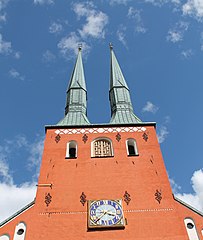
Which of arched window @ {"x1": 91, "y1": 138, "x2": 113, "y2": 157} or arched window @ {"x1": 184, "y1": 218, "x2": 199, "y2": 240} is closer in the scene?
arched window @ {"x1": 184, "y1": 218, "x2": 199, "y2": 240}

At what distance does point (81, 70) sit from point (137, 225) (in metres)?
15.1

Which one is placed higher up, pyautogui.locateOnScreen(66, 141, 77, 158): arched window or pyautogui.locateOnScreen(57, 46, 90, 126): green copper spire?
pyautogui.locateOnScreen(57, 46, 90, 126): green copper spire

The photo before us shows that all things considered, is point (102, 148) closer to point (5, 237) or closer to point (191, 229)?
point (191, 229)

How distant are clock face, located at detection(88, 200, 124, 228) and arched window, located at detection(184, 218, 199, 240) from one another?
2737 mm

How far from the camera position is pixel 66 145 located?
17.7m

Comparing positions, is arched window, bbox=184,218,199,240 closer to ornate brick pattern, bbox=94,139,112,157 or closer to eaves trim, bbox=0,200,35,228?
ornate brick pattern, bbox=94,139,112,157

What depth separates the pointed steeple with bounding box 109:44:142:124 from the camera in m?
20.2

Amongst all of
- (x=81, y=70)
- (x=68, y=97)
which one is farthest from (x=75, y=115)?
(x=81, y=70)

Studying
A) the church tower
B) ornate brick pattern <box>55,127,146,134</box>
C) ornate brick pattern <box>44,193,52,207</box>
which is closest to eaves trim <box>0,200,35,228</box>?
the church tower

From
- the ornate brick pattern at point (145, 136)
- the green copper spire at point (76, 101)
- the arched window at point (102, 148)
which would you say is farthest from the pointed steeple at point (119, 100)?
the arched window at point (102, 148)

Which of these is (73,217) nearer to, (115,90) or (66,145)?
(66,145)

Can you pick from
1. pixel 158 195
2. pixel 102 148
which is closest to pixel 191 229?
pixel 158 195

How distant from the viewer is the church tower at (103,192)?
44.3 ft

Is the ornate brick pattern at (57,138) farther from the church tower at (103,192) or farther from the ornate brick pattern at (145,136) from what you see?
the ornate brick pattern at (145,136)
